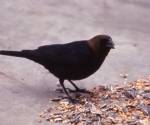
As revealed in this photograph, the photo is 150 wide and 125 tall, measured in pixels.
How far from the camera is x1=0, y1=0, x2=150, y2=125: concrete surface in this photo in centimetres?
608

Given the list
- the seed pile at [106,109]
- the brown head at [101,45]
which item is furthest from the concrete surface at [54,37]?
the brown head at [101,45]

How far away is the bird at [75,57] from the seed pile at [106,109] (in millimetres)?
210

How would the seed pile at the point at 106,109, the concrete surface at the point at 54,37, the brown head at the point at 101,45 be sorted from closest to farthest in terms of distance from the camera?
the seed pile at the point at 106,109 < the brown head at the point at 101,45 < the concrete surface at the point at 54,37

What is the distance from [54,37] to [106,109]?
2391 mm

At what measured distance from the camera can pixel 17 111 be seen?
5758 millimetres

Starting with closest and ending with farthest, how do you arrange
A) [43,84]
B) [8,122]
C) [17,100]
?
[8,122] → [17,100] → [43,84]

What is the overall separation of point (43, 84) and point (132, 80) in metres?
0.98

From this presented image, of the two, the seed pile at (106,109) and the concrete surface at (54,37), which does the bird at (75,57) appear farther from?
the concrete surface at (54,37)

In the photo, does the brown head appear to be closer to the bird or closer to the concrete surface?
the bird

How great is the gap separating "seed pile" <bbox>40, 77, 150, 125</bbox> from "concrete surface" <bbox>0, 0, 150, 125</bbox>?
216 mm

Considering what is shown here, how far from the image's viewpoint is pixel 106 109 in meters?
5.66

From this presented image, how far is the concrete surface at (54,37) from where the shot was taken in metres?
6.08

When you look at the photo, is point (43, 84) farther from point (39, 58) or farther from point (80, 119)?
point (80, 119)

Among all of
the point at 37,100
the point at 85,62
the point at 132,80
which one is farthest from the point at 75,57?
the point at 132,80
